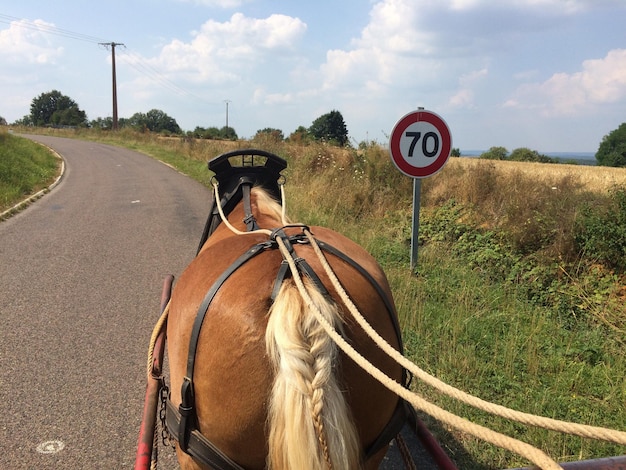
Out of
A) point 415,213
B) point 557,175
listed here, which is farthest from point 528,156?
point 415,213

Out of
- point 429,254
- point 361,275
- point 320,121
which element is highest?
point 320,121

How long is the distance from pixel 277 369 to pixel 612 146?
6381 centimetres

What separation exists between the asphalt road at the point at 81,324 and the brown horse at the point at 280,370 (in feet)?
4.83

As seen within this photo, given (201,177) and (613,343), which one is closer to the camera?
(613,343)

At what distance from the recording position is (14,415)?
3.36 metres

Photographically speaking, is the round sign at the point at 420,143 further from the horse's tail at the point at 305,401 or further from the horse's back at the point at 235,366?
the horse's tail at the point at 305,401

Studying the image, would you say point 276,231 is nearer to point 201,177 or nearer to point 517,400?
point 517,400

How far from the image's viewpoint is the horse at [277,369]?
1427 millimetres

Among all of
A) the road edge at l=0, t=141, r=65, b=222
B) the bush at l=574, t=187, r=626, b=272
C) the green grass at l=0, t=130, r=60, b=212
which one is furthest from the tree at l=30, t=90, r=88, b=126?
the bush at l=574, t=187, r=626, b=272

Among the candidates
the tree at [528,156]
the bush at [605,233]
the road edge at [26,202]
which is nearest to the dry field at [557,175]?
the bush at [605,233]

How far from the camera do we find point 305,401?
4.61ft

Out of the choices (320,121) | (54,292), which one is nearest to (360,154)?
(54,292)

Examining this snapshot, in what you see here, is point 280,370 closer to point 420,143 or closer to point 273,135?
point 420,143

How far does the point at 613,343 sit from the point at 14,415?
4.92 metres
